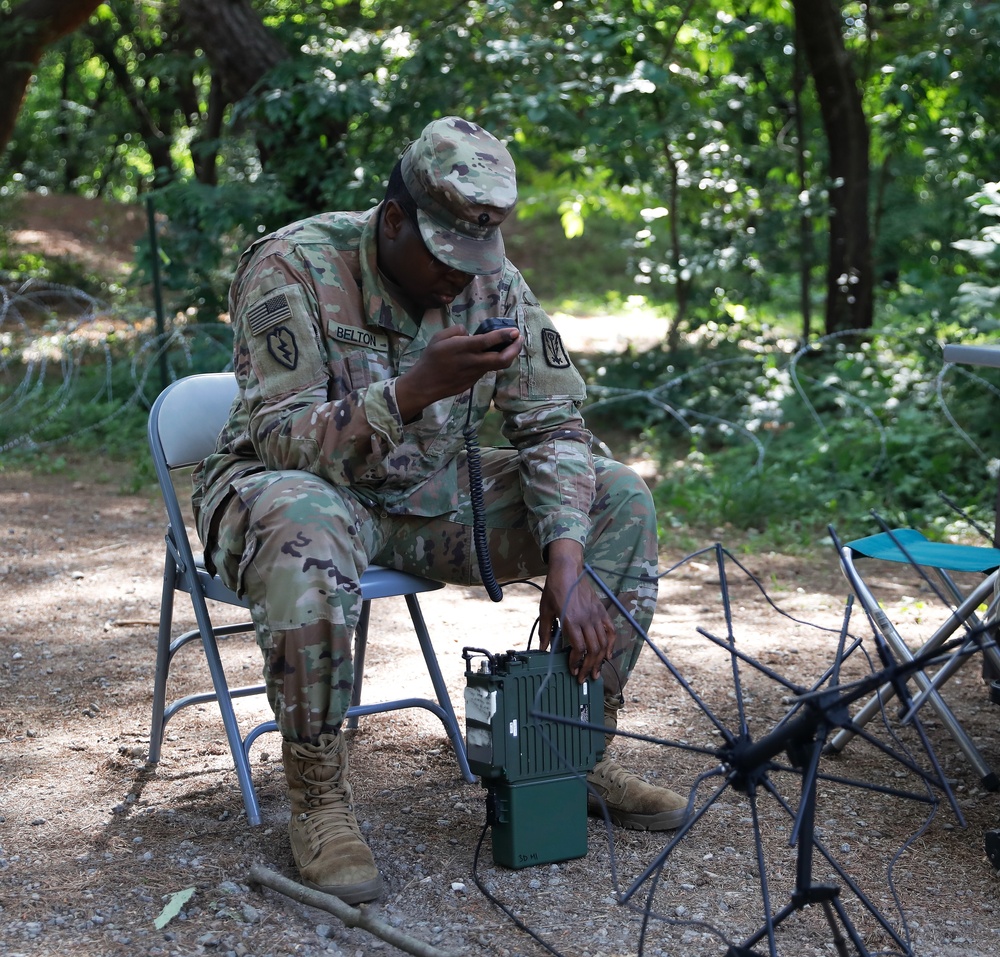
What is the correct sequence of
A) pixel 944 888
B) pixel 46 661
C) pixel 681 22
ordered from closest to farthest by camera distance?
pixel 944 888
pixel 46 661
pixel 681 22

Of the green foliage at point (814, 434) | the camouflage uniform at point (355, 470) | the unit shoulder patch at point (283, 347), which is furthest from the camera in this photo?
the green foliage at point (814, 434)

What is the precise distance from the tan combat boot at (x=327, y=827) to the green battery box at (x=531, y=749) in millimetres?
282

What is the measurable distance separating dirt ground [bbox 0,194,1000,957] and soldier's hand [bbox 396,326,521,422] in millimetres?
732

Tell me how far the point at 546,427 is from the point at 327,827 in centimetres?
105

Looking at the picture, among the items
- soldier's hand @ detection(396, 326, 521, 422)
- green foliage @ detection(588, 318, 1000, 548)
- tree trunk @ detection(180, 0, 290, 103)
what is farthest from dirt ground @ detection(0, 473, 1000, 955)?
tree trunk @ detection(180, 0, 290, 103)

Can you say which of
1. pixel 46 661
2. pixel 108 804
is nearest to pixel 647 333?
pixel 46 661

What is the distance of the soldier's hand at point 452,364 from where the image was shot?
2.29 meters

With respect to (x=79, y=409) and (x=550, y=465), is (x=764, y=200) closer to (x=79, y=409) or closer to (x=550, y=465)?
(x=79, y=409)

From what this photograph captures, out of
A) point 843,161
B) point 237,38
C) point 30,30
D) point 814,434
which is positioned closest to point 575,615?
point 814,434

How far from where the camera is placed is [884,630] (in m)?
2.78

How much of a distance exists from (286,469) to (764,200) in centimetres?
678

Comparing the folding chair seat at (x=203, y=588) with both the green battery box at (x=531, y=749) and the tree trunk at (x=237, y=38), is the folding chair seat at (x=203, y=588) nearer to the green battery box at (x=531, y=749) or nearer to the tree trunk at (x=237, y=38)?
the green battery box at (x=531, y=749)

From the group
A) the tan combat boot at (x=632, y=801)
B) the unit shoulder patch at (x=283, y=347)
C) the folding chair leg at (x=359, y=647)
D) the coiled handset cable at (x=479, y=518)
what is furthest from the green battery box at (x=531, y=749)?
the unit shoulder patch at (x=283, y=347)

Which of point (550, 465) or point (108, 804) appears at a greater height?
point (550, 465)
